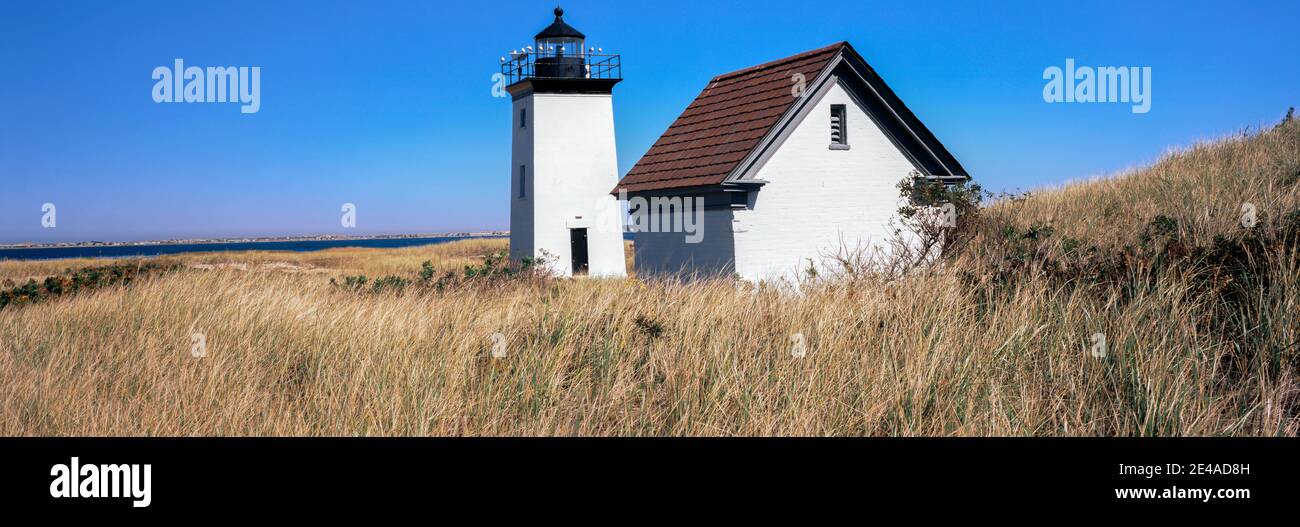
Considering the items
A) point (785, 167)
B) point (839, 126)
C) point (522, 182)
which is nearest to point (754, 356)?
point (785, 167)

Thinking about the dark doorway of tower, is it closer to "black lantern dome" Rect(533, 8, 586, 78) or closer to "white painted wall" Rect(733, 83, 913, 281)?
"black lantern dome" Rect(533, 8, 586, 78)

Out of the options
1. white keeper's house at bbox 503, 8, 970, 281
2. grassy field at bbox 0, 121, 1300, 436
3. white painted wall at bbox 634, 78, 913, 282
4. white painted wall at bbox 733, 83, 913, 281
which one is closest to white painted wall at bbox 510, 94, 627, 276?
white keeper's house at bbox 503, 8, 970, 281

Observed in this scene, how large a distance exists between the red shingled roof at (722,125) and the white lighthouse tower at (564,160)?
9.97 m

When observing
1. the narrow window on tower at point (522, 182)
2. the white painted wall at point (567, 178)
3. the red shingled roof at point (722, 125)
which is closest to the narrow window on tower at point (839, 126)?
the red shingled roof at point (722, 125)

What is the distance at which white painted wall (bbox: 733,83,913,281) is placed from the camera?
17781mm

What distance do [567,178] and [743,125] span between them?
1310 cm

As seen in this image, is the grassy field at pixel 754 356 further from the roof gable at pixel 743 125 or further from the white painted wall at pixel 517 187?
the white painted wall at pixel 517 187

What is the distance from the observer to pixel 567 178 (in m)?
30.7

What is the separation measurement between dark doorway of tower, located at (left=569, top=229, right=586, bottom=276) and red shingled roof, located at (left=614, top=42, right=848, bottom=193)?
400 inches

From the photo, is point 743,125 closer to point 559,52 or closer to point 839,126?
point 839,126

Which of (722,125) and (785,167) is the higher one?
(722,125)
